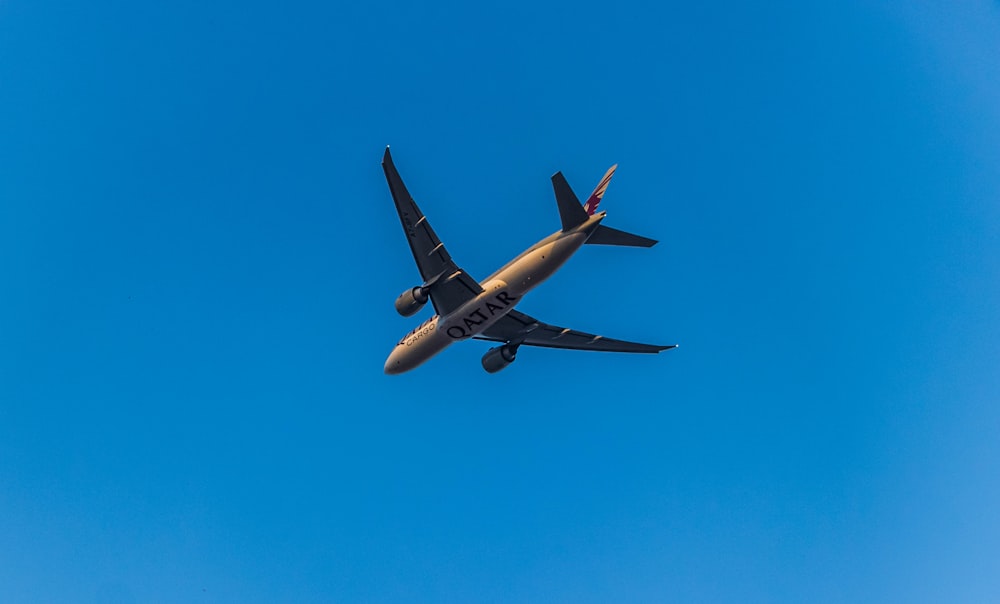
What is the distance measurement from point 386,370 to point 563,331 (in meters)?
9.65

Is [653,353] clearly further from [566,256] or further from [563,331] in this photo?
[566,256]

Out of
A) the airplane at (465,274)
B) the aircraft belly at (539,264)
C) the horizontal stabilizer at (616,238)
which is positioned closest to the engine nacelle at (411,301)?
the airplane at (465,274)

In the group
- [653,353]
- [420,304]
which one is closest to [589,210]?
[420,304]

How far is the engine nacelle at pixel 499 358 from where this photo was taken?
135 feet

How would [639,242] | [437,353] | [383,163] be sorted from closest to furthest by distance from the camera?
[383,163] → [639,242] → [437,353]

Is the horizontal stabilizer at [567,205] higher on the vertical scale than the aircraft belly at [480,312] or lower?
higher

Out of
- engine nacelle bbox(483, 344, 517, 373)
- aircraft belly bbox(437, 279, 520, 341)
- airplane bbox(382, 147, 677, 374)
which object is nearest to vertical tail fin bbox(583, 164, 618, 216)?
airplane bbox(382, 147, 677, 374)

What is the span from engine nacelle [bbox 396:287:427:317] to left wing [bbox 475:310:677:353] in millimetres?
6447

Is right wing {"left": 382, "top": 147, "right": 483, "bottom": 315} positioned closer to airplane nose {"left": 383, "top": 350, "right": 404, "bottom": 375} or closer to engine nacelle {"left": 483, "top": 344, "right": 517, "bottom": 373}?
airplane nose {"left": 383, "top": 350, "right": 404, "bottom": 375}

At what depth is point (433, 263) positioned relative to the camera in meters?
34.9

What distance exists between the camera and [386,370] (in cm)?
3994

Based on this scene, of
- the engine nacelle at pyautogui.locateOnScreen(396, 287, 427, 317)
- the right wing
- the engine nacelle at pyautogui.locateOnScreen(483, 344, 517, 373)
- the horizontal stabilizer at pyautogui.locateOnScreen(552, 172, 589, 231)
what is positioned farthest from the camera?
the engine nacelle at pyautogui.locateOnScreen(483, 344, 517, 373)

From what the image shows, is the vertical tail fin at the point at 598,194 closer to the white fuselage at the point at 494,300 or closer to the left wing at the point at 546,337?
the white fuselage at the point at 494,300

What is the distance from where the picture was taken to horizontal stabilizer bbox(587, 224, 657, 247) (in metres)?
33.9
